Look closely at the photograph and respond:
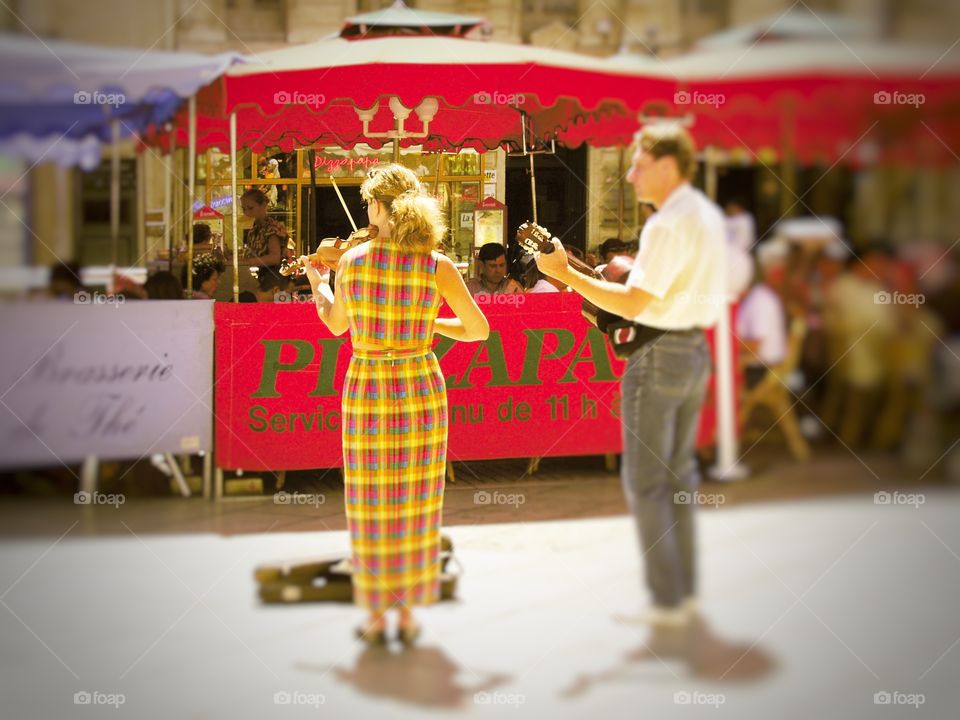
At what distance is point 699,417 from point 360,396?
1048 mm

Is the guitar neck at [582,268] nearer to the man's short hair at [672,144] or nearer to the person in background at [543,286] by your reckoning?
the person in background at [543,286]

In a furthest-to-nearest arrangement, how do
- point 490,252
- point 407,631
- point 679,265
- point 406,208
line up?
point 490,252
point 407,631
point 679,265
point 406,208

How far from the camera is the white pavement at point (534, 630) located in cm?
290

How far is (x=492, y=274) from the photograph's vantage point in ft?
10.7

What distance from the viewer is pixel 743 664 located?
3.11m

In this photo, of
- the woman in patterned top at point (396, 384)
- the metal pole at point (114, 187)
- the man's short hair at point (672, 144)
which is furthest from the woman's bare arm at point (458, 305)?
the metal pole at point (114, 187)

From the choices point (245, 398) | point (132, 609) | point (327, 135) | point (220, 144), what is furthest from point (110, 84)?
point (132, 609)

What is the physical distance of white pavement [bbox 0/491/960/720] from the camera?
114 inches

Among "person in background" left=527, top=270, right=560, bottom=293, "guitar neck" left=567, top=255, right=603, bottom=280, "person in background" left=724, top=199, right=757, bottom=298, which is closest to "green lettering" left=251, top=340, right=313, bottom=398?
"person in background" left=527, top=270, right=560, bottom=293

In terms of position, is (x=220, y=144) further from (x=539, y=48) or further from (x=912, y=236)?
(x=912, y=236)

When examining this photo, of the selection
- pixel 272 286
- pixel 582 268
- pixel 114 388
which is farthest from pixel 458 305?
pixel 114 388

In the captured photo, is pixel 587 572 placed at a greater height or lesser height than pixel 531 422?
lesser

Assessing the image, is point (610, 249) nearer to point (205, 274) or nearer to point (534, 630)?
point (534, 630)

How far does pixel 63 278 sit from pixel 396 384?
4.30 ft
